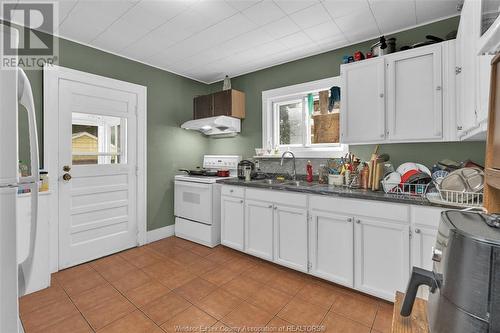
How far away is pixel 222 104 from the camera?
142 inches

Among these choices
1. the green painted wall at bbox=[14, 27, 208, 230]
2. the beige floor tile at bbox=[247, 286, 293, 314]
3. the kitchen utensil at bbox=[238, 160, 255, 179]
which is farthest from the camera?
the kitchen utensil at bbox=[238, 160, 255, 179]

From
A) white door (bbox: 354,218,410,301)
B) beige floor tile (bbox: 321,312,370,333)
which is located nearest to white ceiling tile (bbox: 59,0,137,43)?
white door (bbox: 354,218,410,301)

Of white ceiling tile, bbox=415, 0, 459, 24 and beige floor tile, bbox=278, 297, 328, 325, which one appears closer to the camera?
beige floor tile, bbox=278, 297, 328, 325

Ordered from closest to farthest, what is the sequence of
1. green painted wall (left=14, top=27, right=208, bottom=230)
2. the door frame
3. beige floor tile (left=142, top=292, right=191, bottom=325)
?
1. beige floor tile (left=142, top=292, right=191, bottom=325)
2. the door frame
3. green painted wall (left=14, top=27, right=208, bottom=230)

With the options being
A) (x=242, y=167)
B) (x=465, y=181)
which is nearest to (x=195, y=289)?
(x=242, y=167)

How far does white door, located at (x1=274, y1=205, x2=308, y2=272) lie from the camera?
2.38 m

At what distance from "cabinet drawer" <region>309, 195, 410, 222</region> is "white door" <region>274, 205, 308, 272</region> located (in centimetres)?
20

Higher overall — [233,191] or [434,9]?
[434,9]

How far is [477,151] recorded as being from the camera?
2092 mm

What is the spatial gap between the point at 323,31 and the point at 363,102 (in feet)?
2.82

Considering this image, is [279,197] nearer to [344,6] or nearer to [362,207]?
[362,207]

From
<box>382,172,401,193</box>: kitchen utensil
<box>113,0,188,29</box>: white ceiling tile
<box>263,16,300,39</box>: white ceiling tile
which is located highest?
<box>263,16,300,39</box>: white ceiling tile

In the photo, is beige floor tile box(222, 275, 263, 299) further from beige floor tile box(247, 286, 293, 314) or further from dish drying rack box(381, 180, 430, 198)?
dish drying rack box(381, 180, 430, 198)

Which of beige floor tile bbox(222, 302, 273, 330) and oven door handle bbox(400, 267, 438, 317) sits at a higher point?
oven door handle bbox(400, 267, 438, 317)
